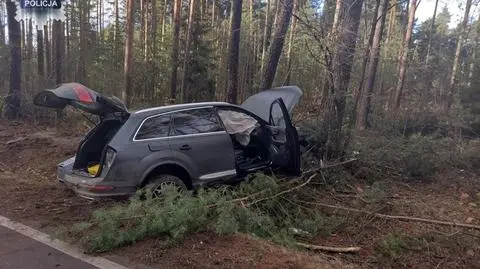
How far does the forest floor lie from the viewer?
4.59 meters

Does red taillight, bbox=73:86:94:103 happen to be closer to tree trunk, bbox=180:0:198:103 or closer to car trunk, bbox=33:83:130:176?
car trunk, bbox=33:83:130:176

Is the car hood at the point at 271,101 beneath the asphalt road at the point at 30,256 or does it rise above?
above

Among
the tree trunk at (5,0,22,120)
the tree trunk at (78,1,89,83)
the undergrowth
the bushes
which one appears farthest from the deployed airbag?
the tree trunk at (78,1,89,83)

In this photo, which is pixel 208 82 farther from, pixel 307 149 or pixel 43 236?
pixel 43 236

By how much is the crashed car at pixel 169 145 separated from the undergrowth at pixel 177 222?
Answer: 50 centimetres

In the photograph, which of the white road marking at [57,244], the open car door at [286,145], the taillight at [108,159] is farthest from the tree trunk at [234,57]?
the white road marking at [57,244]

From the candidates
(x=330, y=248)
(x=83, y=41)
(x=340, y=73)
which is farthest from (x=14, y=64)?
(x=330, y=248)

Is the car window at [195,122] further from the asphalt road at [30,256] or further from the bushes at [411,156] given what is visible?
the bushes at [411,156]

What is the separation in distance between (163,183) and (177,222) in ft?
4.62

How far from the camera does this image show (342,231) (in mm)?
6031

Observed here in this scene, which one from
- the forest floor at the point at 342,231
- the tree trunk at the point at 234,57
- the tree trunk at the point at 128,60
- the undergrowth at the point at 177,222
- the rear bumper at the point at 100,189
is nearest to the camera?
the forest floor at the point at 342,231

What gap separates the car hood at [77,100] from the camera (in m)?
6.09

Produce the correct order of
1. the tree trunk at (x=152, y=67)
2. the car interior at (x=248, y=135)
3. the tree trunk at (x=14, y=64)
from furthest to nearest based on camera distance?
1. the tree trunk at (x=152, y=67)
2. the tree trunk at (x=14, y=64)
3. the car interior at (x=248, y=135)

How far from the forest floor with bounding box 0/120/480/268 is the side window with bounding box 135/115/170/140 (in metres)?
1.26
